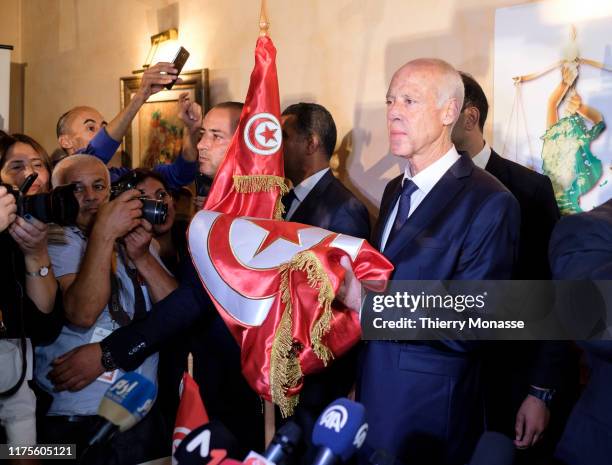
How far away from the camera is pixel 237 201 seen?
2.06 metres

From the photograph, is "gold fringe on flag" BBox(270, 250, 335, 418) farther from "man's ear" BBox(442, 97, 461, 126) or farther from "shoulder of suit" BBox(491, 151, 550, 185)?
"shoulder of suit" BBox(491, 151, 550, 185)

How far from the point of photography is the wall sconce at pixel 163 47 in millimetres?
3867

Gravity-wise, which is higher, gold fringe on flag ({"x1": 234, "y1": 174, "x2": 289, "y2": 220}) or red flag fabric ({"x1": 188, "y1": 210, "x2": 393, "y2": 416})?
gold fringe on flag ({"x1": 234, "y1": 174, "x2": 289, "y2": 220})

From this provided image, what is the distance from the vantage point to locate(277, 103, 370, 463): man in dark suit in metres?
2.01

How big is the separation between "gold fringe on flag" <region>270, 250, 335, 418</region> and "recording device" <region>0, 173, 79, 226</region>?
0.57m

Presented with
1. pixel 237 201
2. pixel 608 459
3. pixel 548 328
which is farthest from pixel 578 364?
pixel 237 201

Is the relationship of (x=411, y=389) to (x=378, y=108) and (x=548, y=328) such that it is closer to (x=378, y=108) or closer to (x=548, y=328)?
(x=548, y=328)

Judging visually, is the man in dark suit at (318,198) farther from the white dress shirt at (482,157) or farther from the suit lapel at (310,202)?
the white dress shirt at (482,157)

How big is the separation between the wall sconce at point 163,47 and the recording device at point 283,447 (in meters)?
3.26

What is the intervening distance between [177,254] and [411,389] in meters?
1.38

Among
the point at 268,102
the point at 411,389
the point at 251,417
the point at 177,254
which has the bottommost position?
the point at 251,417

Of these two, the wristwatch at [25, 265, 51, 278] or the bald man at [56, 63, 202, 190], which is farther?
the bald man at [56, 63, 202, 190]

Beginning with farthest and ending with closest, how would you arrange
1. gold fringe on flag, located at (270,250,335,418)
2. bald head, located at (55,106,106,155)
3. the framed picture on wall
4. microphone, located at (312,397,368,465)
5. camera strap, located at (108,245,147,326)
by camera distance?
the framed picture on wall → bald head, located at (55,106,106,155) → camera strap, located at (108,245,147,326) → gold fringe on flag, located at (270,250,335,418) → microphone, located at (312,397,368,465)

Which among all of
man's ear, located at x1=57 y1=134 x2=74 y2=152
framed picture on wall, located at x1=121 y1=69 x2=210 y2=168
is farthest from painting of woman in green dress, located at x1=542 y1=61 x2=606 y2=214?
man's ear, located at x1=57 y1=134 x2=74 y2=152
